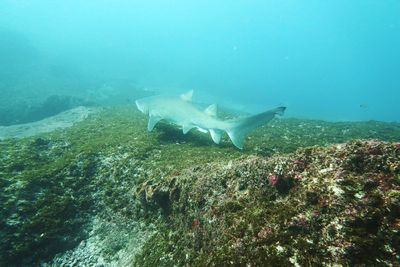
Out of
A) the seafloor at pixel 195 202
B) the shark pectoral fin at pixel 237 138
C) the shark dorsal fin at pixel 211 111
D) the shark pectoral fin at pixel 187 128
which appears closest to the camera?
the seafloor at pixel 195 202

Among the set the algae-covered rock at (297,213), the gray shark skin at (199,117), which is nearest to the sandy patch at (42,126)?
the gray shark skin at (199,117)

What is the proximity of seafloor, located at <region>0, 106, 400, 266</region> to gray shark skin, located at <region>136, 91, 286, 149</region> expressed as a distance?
969mm

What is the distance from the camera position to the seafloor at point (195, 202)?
16.1 feet

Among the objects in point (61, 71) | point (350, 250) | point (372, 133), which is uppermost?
point (61, 71)

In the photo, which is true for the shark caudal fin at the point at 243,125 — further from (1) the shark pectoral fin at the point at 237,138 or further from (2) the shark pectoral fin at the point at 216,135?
(2) the shark pectoral fin at the point at 216,135

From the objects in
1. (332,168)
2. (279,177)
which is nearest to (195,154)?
(279,177)

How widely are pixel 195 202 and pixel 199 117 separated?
8857 mm

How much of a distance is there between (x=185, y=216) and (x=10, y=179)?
28.1 ft

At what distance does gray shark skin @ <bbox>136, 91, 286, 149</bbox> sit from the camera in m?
14.4

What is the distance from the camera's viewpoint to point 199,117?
16719 mm

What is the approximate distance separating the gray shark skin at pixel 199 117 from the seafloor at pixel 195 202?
97 centimetres

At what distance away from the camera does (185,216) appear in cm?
861

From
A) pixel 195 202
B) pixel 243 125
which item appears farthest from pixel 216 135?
pixel 195 202

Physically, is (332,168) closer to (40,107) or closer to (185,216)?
(185,216)
